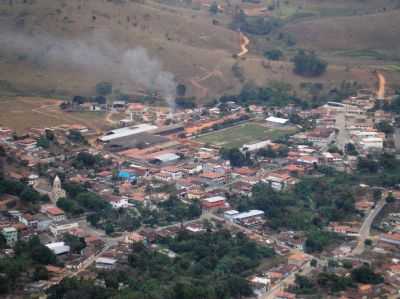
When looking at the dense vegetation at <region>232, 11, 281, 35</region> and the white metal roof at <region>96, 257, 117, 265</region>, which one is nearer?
the white metal roof at <region>96, 257, 117, 265</region>

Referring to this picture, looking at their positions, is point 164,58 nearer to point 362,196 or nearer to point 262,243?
point 362,196

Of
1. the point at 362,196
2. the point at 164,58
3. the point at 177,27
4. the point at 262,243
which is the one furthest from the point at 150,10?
the point at 262,243

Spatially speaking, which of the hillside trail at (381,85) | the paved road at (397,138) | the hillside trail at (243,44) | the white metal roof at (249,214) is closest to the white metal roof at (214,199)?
the white metal roof at (249,214)

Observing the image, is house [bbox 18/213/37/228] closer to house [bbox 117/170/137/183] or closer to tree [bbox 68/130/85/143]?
house [bbox 117/170/137/183]

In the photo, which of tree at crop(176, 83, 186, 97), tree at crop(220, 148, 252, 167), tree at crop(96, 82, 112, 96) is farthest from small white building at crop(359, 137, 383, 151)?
tree at crop(96, 82, 112, 96)

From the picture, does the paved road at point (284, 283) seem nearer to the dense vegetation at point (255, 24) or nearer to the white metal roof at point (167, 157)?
the white metal roof at point (167, 157)

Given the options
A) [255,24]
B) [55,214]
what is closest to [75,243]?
[55,214]
